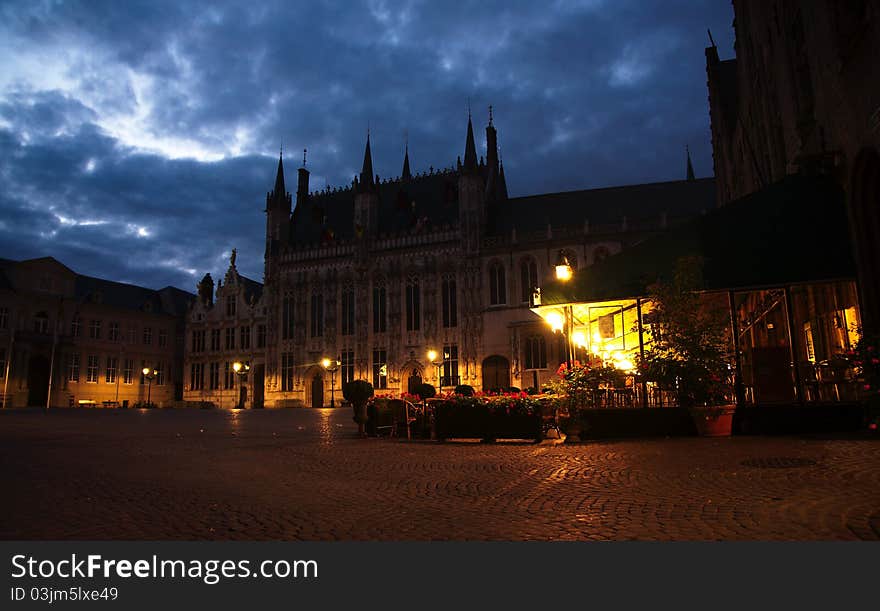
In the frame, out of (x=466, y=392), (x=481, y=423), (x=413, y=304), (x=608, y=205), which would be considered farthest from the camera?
(x=608, y=205)

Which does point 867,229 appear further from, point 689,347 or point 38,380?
point 38,380

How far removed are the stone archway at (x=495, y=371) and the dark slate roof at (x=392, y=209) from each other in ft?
38.3

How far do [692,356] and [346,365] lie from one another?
36.4 meters

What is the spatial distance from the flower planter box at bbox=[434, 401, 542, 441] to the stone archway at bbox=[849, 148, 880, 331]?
6.49 metres

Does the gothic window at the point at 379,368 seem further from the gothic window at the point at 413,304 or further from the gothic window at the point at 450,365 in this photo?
the gothic window at the point at 450,365

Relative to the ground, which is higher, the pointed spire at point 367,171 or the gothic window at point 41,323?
the pointed spire at point 367,171

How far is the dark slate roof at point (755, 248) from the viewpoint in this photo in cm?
1158

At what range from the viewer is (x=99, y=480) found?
7148 millimetres

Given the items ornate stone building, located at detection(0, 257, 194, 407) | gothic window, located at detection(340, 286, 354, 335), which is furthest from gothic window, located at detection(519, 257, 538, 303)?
ornate stone building, located at detection(0, 257, 194, 407)

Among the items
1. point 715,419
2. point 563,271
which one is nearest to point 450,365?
point 563,271

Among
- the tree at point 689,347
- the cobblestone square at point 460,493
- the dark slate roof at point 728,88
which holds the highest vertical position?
the dark slate roof at point 728,88

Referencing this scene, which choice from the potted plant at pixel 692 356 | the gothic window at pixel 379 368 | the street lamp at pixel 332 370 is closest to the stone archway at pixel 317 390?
the street lamp at pixel 332 370

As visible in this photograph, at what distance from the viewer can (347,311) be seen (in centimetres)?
4678

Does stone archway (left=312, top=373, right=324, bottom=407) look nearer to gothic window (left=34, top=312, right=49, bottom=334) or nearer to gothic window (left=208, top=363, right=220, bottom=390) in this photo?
gothic window (left=208, top=363, right=220, bottom=390)
